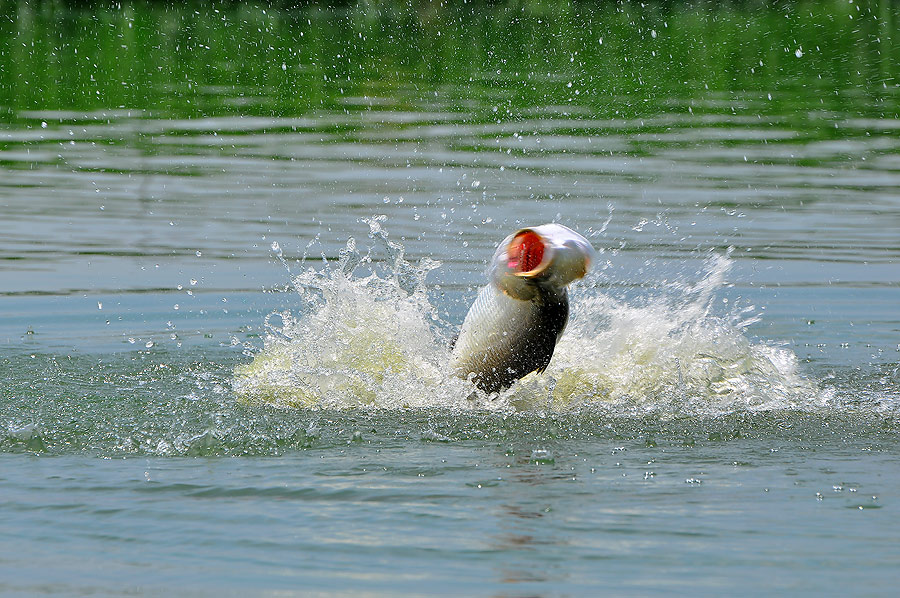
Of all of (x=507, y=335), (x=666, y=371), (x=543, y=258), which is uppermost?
(x=543, y=258)

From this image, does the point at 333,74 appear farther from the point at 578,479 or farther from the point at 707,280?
the point at 578,479

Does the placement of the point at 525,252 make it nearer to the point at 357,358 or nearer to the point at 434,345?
the point at 434,345

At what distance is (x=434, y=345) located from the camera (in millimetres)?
7785

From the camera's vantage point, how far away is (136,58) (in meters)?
28.3

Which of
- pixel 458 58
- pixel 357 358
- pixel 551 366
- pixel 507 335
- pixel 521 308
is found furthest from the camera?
pixel 458 58

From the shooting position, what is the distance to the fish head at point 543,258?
19.4ft

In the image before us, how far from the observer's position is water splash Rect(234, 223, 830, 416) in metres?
7.29

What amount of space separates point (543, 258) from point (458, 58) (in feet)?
76.0

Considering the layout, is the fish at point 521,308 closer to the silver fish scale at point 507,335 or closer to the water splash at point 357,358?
the silver fish scale at point 507,335

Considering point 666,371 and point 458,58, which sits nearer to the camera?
point 666,371

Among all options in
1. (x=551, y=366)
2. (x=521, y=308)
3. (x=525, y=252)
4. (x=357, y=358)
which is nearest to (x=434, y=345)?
(x=357, y=358)

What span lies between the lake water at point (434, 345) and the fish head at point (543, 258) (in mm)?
760

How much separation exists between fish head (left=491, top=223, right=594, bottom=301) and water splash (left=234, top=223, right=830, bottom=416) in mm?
960

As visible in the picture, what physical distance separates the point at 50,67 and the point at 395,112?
878 cm
